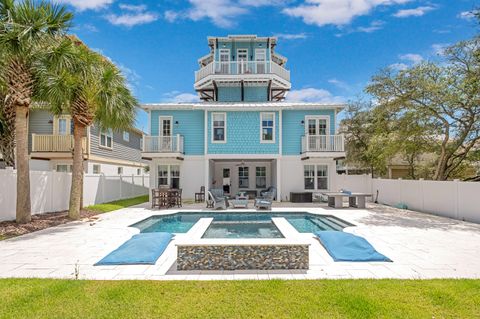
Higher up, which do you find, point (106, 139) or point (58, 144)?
point (106, 139)

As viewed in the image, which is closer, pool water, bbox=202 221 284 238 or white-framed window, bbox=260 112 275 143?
pool water, bbox=202 221 284 238

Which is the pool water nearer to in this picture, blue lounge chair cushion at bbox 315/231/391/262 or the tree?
blue lounge chair cushion at bbox 315/231/391/262

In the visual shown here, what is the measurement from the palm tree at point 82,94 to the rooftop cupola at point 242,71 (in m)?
8.43

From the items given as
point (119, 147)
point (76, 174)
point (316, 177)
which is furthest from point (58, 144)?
point (316, 177)

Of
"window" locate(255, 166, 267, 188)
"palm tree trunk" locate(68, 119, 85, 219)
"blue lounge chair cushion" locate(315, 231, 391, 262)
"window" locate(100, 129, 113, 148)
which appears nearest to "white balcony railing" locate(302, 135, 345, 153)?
"window" locate(255, 166, 267, 188)

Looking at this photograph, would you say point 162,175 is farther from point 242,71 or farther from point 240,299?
point 240,299

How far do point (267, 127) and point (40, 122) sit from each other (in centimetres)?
1547

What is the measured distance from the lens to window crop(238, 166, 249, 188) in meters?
21.2

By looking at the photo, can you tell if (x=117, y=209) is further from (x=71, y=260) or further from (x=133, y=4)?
(x=133, y=4)

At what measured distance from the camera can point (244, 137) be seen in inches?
638

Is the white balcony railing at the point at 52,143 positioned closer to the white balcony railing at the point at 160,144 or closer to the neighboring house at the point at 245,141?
the white balcony railing at the point at 160,144

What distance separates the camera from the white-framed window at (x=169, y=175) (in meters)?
16.9

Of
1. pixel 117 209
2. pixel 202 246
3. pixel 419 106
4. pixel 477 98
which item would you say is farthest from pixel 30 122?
pixel 477 98

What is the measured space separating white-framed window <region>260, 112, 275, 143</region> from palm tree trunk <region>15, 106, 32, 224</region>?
1168cm
